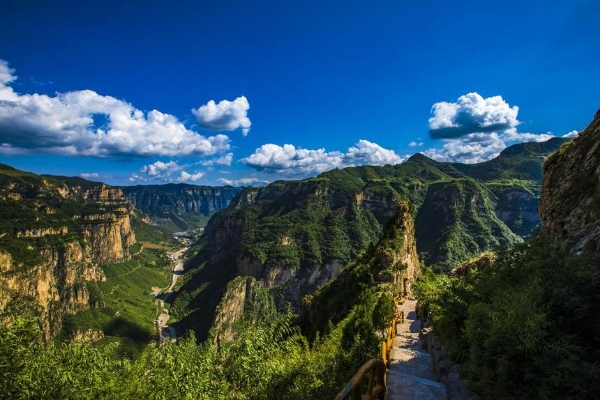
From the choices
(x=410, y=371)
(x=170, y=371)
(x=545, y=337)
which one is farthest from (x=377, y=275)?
(x=545, y=337)

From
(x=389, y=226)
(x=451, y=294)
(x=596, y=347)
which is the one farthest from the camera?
(x=389, y=226)

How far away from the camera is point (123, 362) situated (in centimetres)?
1773

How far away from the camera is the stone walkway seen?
13.0 meters

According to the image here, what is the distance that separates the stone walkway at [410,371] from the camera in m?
13.0

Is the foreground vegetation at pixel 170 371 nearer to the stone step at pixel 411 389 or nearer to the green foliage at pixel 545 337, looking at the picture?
the stone step at pixel 411 389

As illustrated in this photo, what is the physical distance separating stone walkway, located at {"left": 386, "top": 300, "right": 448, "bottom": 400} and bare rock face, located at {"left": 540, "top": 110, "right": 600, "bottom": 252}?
31.2ft

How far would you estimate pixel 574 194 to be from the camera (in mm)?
24000

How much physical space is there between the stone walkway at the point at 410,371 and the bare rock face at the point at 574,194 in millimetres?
9517

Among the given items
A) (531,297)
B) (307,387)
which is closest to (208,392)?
(307,387)

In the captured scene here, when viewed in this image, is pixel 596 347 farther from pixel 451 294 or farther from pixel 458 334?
pixel 451 294

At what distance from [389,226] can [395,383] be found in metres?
58.9

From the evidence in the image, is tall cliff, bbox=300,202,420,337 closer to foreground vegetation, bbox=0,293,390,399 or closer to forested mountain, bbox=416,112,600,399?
foreground vegetation, bbox=0,293,390,399

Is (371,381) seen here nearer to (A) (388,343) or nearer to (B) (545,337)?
(B) (545,337)

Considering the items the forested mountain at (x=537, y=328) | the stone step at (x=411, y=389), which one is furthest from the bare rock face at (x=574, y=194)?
the stone step at (x=411, y=389)
